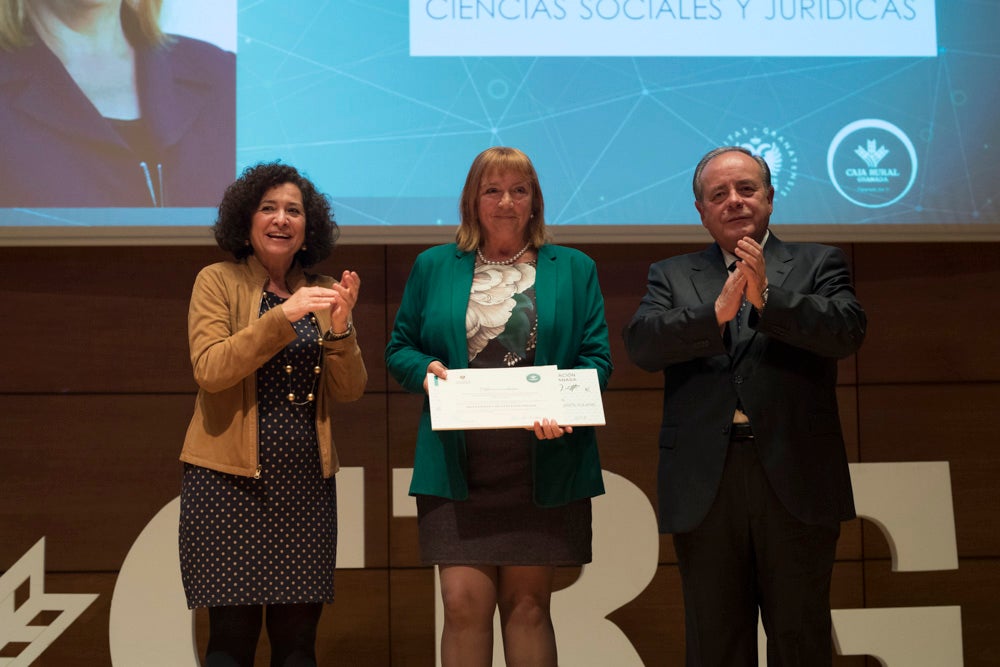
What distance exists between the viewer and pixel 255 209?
253cm

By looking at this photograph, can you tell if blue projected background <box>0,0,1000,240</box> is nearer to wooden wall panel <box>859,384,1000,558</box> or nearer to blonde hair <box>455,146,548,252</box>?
wooden wall panel <box>859,384,1000,558</box>

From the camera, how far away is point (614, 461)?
11.7 feet

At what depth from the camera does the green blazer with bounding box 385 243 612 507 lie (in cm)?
229

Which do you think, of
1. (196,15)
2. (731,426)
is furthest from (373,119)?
(731,426)

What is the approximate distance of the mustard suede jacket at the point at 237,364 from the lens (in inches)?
89.5

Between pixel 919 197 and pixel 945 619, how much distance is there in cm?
155

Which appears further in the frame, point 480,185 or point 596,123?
point 596,123

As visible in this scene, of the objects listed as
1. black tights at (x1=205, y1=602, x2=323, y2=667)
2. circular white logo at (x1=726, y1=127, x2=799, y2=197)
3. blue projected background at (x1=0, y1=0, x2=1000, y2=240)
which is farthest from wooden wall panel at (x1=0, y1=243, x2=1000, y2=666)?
black tights at (x1=205, y1=602, x2=323, y2=667)

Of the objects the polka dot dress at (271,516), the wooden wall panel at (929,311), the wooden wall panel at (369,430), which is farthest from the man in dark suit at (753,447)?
the wooden wall panel at (929,311)

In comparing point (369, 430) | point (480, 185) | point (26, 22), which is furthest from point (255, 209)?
point (26, 22)

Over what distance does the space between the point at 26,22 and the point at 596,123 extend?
6.59 ft

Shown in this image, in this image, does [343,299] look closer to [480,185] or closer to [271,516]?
[480,185]

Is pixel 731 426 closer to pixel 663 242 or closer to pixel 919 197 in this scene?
pixel 663 242

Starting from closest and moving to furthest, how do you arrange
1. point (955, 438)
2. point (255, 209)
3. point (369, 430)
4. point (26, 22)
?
point (255, 209) → point (26, 22) → point (369, 430) → point (955, 438)
